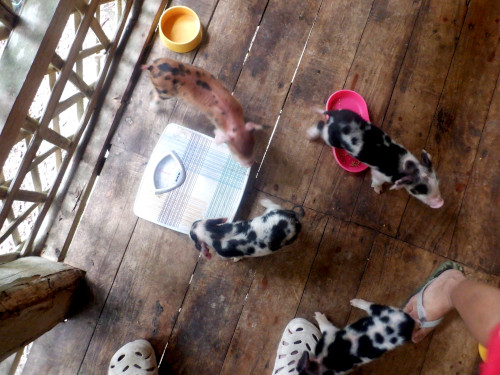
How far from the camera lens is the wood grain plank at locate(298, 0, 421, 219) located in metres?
2.29

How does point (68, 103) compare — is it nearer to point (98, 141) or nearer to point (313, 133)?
point (98, 141)

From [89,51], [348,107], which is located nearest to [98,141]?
[89,51]

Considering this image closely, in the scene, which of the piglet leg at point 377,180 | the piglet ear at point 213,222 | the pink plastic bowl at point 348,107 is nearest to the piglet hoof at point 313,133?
the pink plastic bowl at point 348,107

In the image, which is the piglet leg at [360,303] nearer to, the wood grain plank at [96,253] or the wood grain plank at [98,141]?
the wood grain plank at [96,253]

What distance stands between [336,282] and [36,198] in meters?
1.96

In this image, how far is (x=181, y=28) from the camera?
236 centimetres

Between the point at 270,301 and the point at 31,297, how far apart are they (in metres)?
1.36

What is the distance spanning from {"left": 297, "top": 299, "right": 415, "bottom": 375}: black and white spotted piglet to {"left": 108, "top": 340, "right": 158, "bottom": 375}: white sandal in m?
0.91

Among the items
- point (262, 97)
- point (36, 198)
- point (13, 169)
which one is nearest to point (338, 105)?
point (262, 97)

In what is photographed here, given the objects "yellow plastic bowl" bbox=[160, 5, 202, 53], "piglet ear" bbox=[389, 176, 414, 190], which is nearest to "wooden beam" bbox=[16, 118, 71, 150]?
"yellow plastic bowl" bbox=[160, 5, 202, 53]

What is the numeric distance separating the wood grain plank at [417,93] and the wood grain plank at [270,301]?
376 millimetres

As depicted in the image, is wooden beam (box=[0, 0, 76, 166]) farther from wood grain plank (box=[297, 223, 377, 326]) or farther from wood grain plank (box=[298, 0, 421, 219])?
wood grain plank (box=[297, 223, 377, 326])

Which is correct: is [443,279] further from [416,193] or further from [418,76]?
[418,76]

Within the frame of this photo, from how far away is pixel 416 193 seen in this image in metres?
2.02
